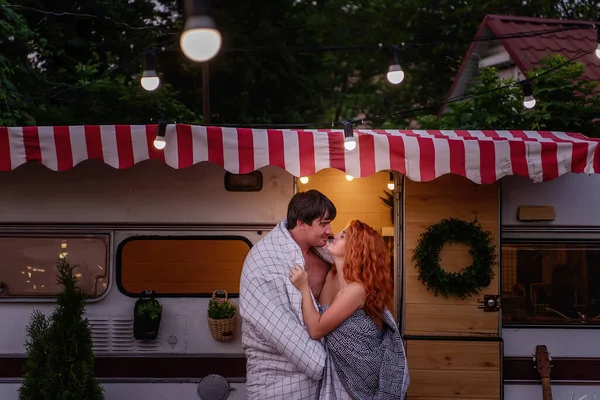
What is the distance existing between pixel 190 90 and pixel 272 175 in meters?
9.52

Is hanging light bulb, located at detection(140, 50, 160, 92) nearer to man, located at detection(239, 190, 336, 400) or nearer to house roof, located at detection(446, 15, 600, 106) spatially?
man, located at detection(239, 190, 336, 400)

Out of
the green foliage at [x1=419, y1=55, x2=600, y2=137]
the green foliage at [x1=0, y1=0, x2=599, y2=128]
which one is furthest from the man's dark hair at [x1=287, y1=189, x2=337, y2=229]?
the green foliage at [x1=0, y1=0, x2=599, y2=128]

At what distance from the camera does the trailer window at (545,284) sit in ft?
19.5

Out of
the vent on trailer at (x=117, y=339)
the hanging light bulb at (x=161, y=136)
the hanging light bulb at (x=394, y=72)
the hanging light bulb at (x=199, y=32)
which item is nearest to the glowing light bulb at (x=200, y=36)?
the hanging light bulb at (x=199, y=32)

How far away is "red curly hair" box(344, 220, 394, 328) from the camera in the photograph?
172 inches

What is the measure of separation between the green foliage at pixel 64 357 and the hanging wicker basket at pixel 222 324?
3.24 ft

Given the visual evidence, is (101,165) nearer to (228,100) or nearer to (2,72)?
(2,72)

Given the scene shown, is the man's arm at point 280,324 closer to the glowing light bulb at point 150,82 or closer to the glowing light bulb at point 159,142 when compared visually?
the glowing light bulb at point 159,142

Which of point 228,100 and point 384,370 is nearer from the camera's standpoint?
point 384,370

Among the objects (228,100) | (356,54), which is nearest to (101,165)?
(228,100)

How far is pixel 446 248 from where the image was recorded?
5801mm

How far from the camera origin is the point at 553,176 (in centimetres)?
534

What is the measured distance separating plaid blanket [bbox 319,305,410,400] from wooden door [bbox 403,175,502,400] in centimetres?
133

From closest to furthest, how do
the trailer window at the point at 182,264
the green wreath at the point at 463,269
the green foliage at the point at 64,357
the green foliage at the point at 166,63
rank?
the green foliage at the point at 64,357 < the green wreath at the point at 463,269 < the trailer window at the point at 182,264 < the green foliage at the point at 166,63
